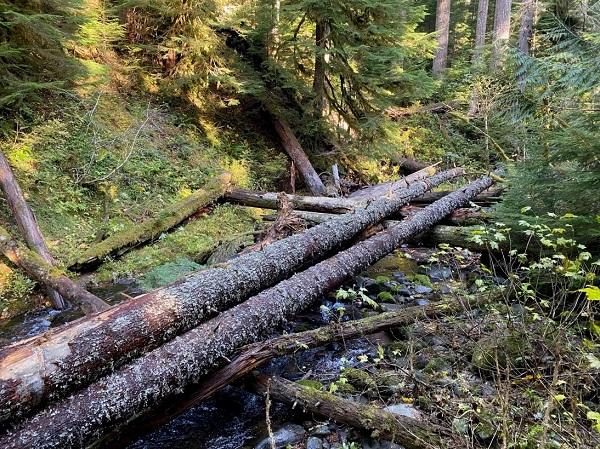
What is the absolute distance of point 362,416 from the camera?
9.89ft

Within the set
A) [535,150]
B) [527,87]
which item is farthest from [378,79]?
[535,150]

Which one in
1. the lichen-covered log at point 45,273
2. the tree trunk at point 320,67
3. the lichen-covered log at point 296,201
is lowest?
the lichen-covered log at point 45,273

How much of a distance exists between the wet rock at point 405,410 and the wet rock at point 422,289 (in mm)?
2753

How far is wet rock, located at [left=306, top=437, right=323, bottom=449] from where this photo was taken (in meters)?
3.10

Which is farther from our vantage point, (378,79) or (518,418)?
(378,79)

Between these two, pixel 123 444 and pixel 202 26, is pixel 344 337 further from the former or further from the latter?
pixel 202 26

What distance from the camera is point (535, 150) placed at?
5.28 metres

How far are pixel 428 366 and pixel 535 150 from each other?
321cm

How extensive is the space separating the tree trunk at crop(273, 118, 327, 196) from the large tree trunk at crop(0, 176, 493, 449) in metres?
5.65

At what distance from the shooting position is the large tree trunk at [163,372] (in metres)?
2.54

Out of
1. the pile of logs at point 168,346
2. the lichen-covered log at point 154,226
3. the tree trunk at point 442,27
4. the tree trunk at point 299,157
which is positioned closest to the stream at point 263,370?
the pile of logs at point 168,346

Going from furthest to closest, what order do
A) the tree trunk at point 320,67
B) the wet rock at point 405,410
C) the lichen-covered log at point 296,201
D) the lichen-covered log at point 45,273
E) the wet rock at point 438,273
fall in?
the tree trunk at point 320,67
the lichen-covered log at point 296,201
the wet rock at point 438,273
the lichen-covered log at point 45,273
the wet rock at point 405,410

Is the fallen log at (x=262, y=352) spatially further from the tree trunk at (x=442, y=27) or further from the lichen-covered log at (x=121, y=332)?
the tree trunk at (x=442, y=27)

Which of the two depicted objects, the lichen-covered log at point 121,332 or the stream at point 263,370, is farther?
the stream at point 263,370
